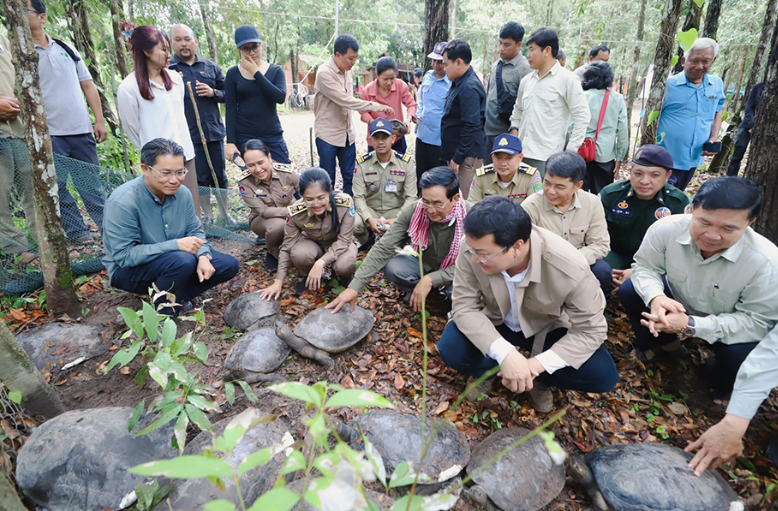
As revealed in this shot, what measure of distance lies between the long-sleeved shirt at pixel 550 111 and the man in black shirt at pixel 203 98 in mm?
3433

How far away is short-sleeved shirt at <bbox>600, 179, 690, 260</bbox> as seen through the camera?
327 centimetres

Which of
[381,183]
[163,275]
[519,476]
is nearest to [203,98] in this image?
[381,183]

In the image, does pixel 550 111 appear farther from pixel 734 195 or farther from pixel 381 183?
pixel 734 195

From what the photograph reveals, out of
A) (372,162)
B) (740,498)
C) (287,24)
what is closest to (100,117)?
(372,162)

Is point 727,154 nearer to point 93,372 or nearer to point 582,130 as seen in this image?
point 582,130

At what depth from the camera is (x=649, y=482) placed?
197 centimetres

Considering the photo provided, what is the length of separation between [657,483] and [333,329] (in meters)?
2.06

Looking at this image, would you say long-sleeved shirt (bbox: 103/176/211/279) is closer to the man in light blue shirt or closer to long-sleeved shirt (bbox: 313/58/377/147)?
long-sleeved shirt (bbox: 313/58/377/147)

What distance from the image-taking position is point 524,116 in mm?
4258

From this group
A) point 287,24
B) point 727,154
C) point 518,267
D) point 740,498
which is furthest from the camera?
point 287,24

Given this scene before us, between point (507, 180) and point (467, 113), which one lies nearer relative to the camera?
point (507, 180)

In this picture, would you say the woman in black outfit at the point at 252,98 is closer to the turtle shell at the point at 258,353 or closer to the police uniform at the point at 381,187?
the police uniform at the point at 381,187

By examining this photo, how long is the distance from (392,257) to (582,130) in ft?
7.57

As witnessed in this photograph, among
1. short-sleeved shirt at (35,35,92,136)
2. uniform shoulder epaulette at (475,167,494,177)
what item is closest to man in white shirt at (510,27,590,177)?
uniform shoulder epaulette at (475,167,494,177)
